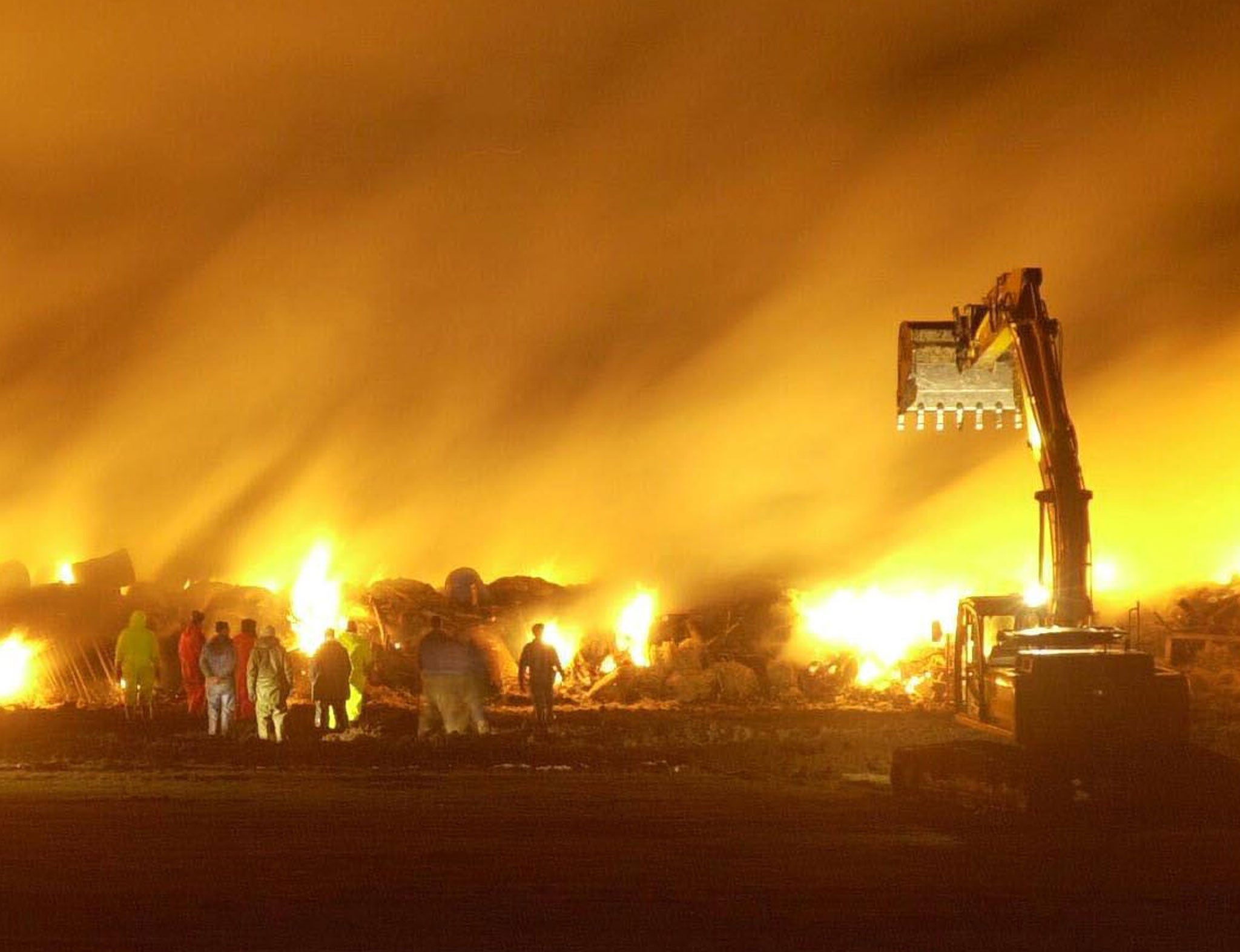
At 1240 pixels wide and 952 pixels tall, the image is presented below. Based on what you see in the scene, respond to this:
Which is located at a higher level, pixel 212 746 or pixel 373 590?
pixel 373 590

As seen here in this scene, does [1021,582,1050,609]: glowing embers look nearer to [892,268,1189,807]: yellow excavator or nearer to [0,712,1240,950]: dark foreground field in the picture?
[892,268,1189,807]: yellow excavator

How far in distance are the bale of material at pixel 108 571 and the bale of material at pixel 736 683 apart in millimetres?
22154

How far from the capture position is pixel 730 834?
13672 mm

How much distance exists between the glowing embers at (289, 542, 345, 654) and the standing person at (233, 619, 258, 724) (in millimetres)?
9008

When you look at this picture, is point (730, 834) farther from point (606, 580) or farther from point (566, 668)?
point (606, 580)

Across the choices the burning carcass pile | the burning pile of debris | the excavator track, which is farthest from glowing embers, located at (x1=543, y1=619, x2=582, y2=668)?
the excavator track

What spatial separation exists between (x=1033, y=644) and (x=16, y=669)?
1001 inches

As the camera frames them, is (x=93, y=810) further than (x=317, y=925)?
Yes

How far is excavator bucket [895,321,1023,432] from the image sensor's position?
1908 centimetres

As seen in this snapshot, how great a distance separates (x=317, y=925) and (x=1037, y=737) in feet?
25.5

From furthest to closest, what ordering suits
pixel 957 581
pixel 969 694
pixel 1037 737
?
pixel 957 581, pixel 969 694, pixel 1037 737

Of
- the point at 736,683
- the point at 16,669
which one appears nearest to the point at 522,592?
the point at 736,683

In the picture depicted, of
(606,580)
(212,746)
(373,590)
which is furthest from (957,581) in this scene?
(212,746)

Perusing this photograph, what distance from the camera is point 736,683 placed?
3278 centimetres
